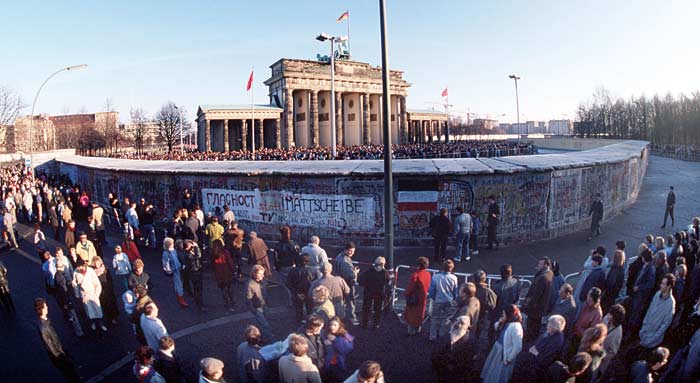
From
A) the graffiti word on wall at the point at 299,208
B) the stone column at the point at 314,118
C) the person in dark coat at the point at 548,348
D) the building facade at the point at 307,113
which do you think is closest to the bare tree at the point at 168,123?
the building facade at the point at 307,113

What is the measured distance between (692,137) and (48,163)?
87.0 metres

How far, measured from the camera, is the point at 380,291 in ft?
25.2

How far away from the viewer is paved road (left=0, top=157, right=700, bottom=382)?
6801mm

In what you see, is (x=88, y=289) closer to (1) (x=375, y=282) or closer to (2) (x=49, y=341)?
(2) (x=49, y=341)

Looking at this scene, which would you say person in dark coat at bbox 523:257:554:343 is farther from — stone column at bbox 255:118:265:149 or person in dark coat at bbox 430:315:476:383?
stone column at bbox 255:118:265:149

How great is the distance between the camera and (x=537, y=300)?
280 inches

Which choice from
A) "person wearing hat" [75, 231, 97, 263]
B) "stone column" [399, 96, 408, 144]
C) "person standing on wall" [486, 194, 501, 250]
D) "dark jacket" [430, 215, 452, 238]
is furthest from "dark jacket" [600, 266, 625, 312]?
"stone column" [399, 96, 408, 144]

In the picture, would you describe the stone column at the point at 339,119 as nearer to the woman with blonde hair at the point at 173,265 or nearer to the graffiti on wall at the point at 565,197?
the graffiti on wall at the point at 565,197

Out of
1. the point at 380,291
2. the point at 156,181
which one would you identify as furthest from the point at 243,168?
the point at 380,291

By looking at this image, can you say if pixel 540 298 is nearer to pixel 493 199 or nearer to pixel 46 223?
pixel 493 199

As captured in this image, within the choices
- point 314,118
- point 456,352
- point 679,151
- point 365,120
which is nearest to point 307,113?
point 314,118

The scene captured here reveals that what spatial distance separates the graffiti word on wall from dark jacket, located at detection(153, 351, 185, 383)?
9143mm

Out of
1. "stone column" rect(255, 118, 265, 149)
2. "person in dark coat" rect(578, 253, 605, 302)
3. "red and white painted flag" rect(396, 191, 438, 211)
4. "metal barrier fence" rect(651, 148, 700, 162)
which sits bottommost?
"person in dark coat" rect(578, 253, 605, 302)

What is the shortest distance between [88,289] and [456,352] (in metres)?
6.48
